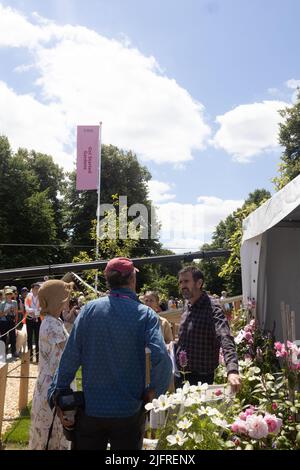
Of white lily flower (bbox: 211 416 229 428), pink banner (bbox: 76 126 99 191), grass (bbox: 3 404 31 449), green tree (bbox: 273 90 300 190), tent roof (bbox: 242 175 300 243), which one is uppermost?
green tree (bbox: 273 90 300 190)

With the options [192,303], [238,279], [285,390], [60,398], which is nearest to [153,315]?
[60,398]

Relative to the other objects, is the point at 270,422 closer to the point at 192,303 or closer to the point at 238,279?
the point at 192,303

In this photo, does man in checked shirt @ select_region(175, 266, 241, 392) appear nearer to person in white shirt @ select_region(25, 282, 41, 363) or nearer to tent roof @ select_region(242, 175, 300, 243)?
tent roof @ select_region(242, 175, 300, 243)

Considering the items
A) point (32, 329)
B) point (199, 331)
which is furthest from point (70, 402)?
point (32, 329)

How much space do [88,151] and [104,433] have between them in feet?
48.9

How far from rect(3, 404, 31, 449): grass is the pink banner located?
11.8 meters

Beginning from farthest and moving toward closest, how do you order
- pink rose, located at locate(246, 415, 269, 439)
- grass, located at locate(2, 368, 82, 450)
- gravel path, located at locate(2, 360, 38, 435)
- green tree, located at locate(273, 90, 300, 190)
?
1. green tree, located at locate(273, 90, 300, 190)
2. gravel path, located at locate(2, 360, 38, 435)
3. grass, located at locate(2, 368, 82, 450)
4. pink rose, located at locate(246, 415, 269, 439)

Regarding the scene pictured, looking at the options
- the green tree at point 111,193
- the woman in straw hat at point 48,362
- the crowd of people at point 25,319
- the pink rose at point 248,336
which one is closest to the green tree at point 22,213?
the green tree at point 111,193

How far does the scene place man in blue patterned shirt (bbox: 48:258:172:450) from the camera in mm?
2305

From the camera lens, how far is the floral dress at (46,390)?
325 centimetres

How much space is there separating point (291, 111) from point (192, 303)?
79.6ft

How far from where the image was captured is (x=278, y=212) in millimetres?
4488

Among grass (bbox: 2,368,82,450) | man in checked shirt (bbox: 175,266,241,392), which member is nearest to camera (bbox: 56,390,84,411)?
man in checked shirt (bbox: 175,266,241,392)

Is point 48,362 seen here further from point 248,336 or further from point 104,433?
point 248,336
